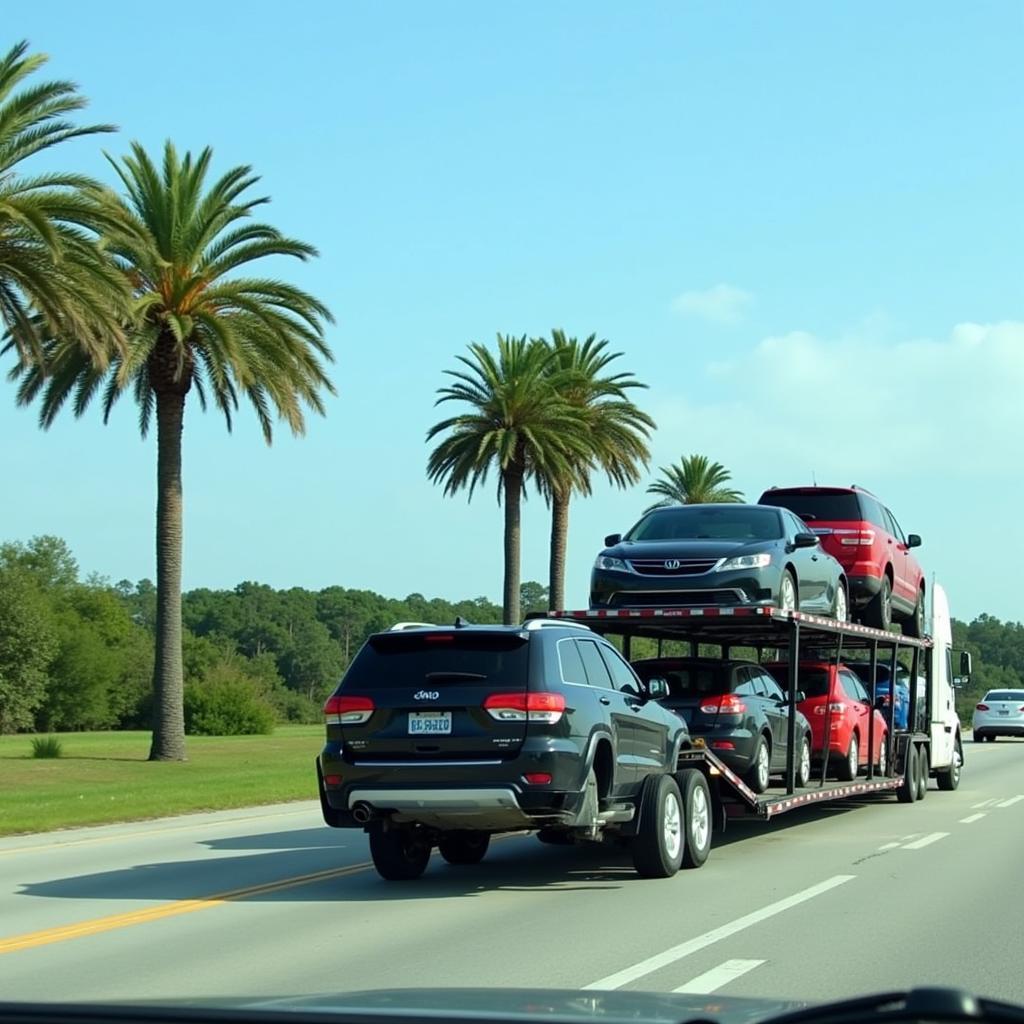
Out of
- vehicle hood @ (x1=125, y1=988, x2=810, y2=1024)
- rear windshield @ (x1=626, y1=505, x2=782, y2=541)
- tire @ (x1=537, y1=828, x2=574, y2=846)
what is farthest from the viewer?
rear windshield @ (x1=626, y1=505, x2=782, y2=541)

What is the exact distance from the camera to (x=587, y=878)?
44.3ft

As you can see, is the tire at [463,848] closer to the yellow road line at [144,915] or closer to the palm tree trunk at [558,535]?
the yellow road line at [144,915]

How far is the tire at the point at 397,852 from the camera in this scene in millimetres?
13219

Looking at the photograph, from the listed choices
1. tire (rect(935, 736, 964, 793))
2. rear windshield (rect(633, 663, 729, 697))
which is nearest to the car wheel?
rear windshield (rect(633, 663, 729, 697))

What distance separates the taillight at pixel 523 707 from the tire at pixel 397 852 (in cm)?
174

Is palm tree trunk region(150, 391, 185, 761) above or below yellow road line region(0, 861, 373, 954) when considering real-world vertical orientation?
above

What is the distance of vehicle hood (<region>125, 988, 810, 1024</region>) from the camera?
10.3 feet

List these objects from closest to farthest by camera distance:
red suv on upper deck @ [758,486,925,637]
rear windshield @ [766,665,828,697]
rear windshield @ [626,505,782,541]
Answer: rear windshield @ [626,505,782,541] → rear windshield @ [766,665,828,697] → red suv on upper deck @ [758,486,925,637]

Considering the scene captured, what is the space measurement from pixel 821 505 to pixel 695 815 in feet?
27.1

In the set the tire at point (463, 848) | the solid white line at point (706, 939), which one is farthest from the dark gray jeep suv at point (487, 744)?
the tire at point (463, 848)

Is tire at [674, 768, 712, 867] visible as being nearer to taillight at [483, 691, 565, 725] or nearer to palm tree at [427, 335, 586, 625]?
taillight at [483, 691, 565, 725]

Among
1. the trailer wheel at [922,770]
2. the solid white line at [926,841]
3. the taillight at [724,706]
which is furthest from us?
the trailer wheel at [922,770]

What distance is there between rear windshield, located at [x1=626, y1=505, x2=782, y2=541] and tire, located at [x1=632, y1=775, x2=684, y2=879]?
438cm

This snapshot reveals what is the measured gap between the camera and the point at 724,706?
628 inches
